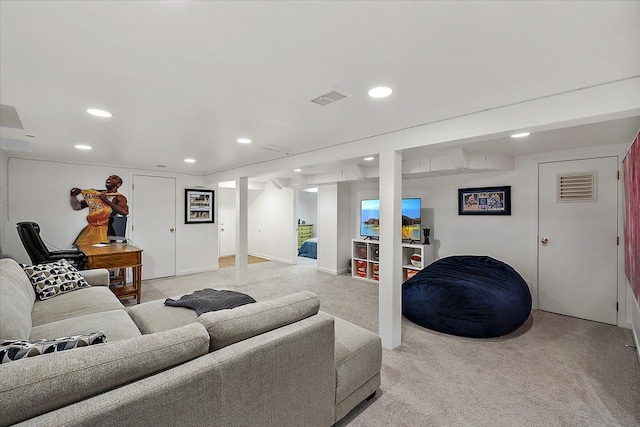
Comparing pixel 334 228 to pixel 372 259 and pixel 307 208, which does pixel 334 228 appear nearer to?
pixel 372 259

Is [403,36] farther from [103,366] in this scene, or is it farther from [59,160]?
[59,160]

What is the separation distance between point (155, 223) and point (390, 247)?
4.83m

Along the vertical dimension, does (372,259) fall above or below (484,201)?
below

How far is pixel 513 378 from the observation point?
2385 mm

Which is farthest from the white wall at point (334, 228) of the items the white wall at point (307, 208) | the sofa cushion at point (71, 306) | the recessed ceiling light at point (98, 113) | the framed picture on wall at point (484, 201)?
the recessed ceiling light at point (98, 113)

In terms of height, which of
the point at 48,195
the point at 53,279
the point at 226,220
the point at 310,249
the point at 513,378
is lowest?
the point at 513,378

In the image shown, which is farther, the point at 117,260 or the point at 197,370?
the point at 117,260

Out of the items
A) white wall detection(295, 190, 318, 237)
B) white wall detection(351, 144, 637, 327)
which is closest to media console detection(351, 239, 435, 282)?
white wall detection(351, 144, 637, 327)

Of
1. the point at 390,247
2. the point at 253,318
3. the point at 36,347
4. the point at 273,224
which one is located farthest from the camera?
the point at 273,224

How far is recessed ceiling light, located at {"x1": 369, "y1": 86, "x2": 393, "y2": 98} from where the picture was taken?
1.90m

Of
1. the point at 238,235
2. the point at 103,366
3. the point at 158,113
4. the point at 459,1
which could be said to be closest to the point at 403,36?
the point at 459,1

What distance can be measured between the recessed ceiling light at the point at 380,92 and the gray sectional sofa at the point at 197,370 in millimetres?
1380

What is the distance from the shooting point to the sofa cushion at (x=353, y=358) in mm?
1844

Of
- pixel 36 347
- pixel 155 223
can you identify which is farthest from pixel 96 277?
pixel 36 347
